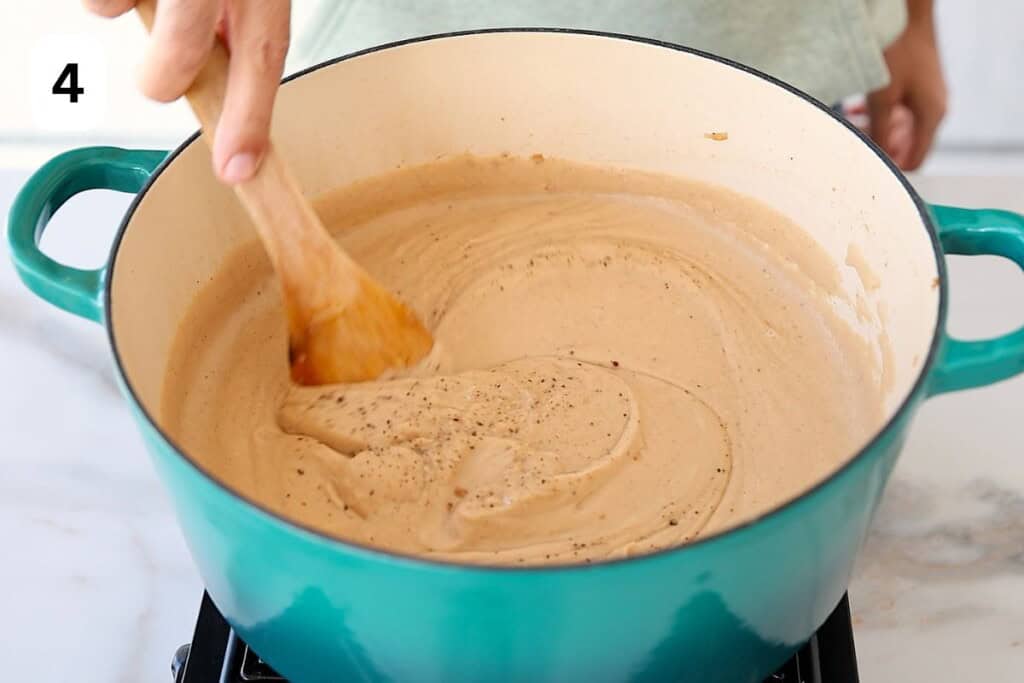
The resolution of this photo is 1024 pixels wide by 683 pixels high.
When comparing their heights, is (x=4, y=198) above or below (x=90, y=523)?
above

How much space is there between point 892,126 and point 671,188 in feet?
1.57

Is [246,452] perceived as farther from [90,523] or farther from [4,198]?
[4,198]

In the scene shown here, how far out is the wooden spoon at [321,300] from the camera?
2.45 feet

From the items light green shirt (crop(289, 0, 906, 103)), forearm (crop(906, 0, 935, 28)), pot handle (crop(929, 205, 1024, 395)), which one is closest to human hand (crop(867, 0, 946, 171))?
forearm (crop(906, 0, 935, 28))

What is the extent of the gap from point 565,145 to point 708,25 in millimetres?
204

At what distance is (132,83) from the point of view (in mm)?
1885

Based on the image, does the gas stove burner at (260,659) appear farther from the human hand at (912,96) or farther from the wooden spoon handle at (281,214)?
the human hand at (912,96)

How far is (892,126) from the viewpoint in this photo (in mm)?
1343

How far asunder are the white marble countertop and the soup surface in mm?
95

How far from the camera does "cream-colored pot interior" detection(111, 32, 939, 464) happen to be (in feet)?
2.58

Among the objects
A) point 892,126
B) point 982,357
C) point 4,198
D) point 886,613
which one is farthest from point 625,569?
point 892,126

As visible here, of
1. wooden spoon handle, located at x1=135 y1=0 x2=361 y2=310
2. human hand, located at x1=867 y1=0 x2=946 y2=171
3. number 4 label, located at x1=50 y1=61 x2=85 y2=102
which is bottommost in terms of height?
human hand, located at x1=867 y1=0 x2=946 y2=171

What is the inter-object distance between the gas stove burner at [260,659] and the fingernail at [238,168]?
0.89 feet

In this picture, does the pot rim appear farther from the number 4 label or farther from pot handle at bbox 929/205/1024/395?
the number 4 label
